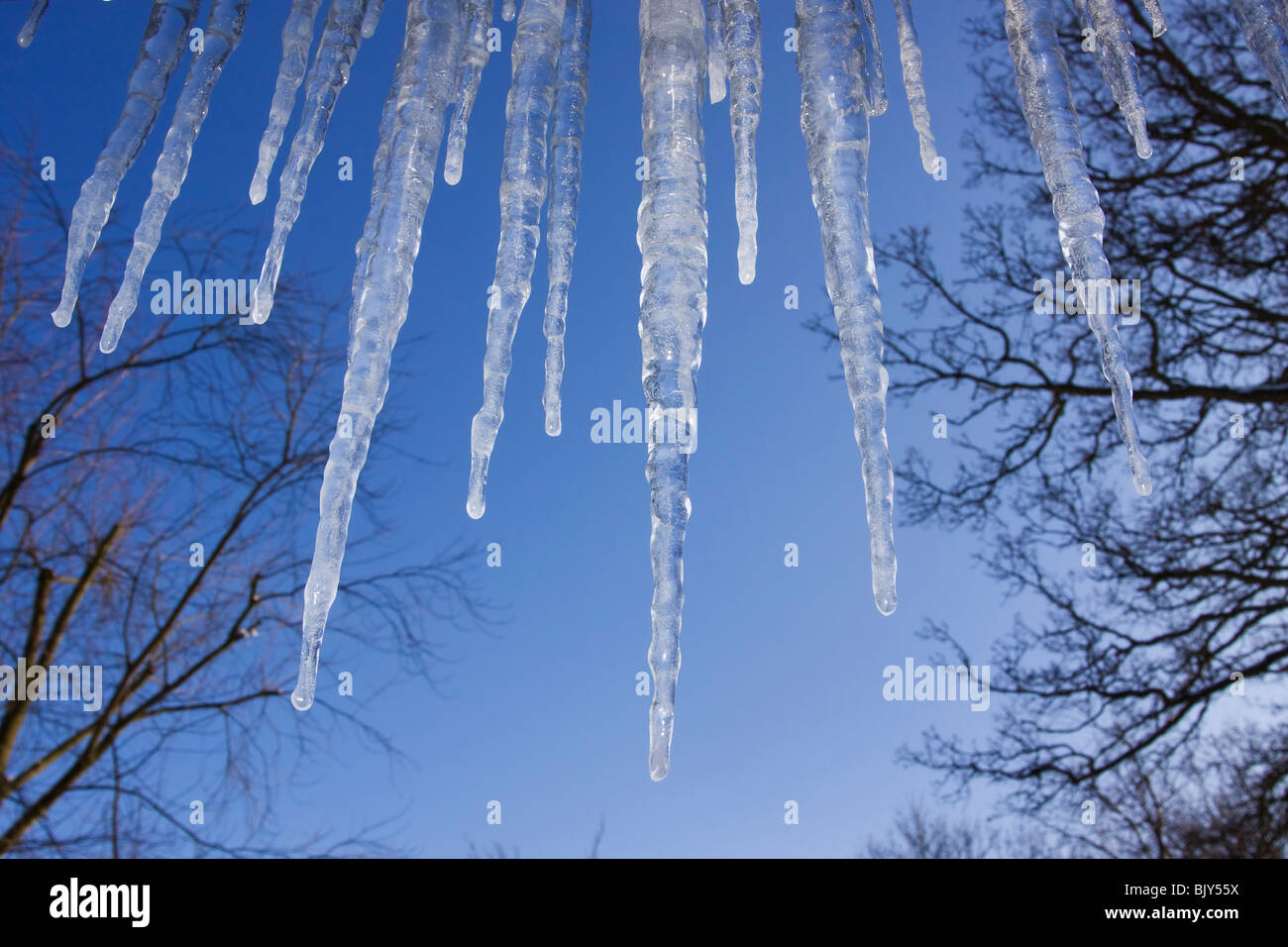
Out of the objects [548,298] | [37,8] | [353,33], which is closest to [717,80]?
[548,298]

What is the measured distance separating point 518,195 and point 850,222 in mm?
1034

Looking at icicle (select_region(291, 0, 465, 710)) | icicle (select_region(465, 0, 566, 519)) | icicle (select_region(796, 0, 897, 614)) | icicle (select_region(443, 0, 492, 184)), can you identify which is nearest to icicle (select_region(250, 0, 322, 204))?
icicle (select_region(291, 0, 465, 710))

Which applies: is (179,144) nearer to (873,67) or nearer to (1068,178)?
(873,67)

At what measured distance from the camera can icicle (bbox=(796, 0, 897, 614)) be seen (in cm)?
209

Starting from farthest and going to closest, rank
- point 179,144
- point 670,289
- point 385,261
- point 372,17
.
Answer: point 372,17 < point 179,144 < point 385,261 < point 670,289

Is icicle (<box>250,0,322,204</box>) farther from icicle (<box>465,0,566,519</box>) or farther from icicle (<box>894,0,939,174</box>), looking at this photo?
icicle (<box>894,0,939,174</box>)

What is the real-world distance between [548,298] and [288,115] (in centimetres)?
115

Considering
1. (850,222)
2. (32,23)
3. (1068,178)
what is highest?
(32,23)

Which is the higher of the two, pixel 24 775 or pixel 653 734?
pixel 653 734

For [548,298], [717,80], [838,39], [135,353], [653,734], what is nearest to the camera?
[653,734]

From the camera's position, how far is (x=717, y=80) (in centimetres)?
270

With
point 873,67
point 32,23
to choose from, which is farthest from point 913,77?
point 32,23

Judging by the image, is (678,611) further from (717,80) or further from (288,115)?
(288,115)

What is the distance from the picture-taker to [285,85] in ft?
8.71
